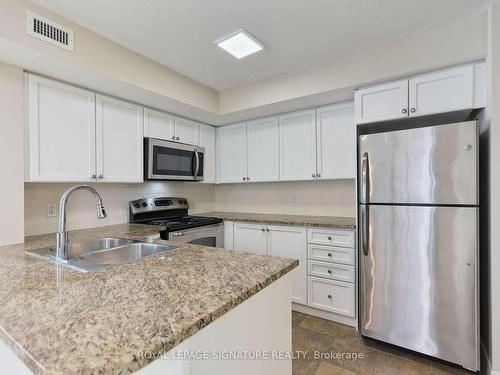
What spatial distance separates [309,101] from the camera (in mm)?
2682

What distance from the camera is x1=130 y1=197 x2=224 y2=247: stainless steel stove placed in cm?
255

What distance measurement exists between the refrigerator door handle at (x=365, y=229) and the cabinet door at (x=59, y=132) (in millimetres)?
2313

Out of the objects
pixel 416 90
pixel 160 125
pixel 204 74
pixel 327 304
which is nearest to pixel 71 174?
pixel 160 125

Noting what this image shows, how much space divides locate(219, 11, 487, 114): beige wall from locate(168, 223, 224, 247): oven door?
1.46 metres

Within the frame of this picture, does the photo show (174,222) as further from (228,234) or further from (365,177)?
(365,177)

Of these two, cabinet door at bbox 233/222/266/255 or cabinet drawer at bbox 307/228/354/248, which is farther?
cabinet door at bbox 233/222/266/255

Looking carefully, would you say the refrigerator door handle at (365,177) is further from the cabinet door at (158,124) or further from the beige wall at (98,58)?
the cabinet door at (158,124)

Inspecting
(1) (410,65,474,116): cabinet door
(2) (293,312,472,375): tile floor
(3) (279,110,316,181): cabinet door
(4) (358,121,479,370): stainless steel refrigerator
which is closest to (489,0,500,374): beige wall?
(4) (358,121,479,370): stainless steel refrigerator

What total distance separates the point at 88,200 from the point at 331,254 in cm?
239

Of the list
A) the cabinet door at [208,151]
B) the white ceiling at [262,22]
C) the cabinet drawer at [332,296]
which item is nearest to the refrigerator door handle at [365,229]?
the cabinet drawer at [332,296]

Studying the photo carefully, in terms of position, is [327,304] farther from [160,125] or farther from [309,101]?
[160,125]

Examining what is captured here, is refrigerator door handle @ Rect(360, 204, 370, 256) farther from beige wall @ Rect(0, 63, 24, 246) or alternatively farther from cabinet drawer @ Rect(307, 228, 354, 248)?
beige wall @ Rect(0, 63, 24, 246)

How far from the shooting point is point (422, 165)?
6.12 feet

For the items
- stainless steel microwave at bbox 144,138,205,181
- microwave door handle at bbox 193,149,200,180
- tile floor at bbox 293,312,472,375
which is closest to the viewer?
tile floor at bbox 293,312,472,375
